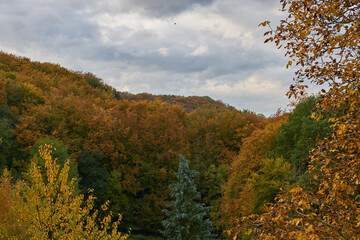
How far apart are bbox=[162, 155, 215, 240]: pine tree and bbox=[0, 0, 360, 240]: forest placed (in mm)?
129

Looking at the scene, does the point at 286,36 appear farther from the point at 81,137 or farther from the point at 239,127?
the point at 239,127

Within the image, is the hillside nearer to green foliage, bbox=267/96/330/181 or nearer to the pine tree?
the pine tree

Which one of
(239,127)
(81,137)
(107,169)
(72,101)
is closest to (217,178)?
(239,127)

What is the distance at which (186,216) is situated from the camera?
25.2 meters

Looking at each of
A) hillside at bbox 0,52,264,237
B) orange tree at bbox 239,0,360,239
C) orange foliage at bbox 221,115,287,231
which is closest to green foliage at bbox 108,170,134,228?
hillside at bbox 0,52,264,237

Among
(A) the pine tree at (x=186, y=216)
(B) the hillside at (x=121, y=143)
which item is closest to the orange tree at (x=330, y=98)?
(A) the pine tree at (x=186, y=216)

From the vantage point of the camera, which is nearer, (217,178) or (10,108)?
(10,108)

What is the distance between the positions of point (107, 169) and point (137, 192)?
514 cm

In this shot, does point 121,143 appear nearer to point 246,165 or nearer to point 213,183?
point 213,183

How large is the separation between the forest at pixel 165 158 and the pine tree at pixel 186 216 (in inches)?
5.1

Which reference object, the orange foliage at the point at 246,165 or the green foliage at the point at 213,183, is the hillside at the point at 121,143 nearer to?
the green foliage at the point at 213,183

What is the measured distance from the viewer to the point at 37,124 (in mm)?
28703

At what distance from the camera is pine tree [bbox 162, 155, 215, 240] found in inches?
997

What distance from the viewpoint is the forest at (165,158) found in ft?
18.1
